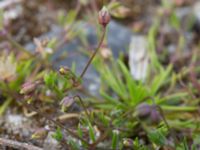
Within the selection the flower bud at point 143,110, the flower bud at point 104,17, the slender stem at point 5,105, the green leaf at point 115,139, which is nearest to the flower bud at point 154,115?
the flower bud at point 143,110

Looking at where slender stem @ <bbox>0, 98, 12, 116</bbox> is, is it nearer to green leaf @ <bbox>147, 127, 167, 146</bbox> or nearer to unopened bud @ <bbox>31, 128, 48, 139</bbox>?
unopened bud @ <bbox>31, 128, 48, 139</bbox>

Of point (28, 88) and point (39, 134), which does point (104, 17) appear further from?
point (39, 134)

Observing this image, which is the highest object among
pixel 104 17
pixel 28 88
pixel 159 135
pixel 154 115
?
pixel 104 17

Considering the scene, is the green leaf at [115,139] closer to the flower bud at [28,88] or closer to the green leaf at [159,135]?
the green leaf at [159,135]

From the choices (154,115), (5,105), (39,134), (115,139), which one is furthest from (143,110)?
(5,105)

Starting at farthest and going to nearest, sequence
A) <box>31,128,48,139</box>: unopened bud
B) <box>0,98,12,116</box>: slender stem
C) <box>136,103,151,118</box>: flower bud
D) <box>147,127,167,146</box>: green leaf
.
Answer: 1. <box>0,98,12,116</box>: slender stem
2. <box>136,103,151,118</box>: flower bud
3. <box>31,128,48,139</box>: unopened bud
4. <box>147,127,167,146</box>: green leaf

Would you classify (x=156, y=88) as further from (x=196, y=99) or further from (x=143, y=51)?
(x=143, y=51)

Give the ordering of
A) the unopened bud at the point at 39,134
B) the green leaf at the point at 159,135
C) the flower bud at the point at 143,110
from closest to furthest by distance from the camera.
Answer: the green leaf at the point at 159,135 < the unopened bud at the point at 39,134 < the flower bud at the point at 143,110

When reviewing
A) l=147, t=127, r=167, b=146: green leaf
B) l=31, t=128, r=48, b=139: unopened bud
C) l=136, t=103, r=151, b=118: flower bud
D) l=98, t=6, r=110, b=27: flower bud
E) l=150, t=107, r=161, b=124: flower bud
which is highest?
l=98, t=6, r=110, b=27: flower bud

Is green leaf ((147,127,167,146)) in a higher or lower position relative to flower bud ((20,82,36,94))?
lower

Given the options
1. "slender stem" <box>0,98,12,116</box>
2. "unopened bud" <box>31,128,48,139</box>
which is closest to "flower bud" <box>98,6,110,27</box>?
"unopened bud" <box>31,128,48,139</box>

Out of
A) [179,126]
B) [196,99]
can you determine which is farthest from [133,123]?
[196,99]
